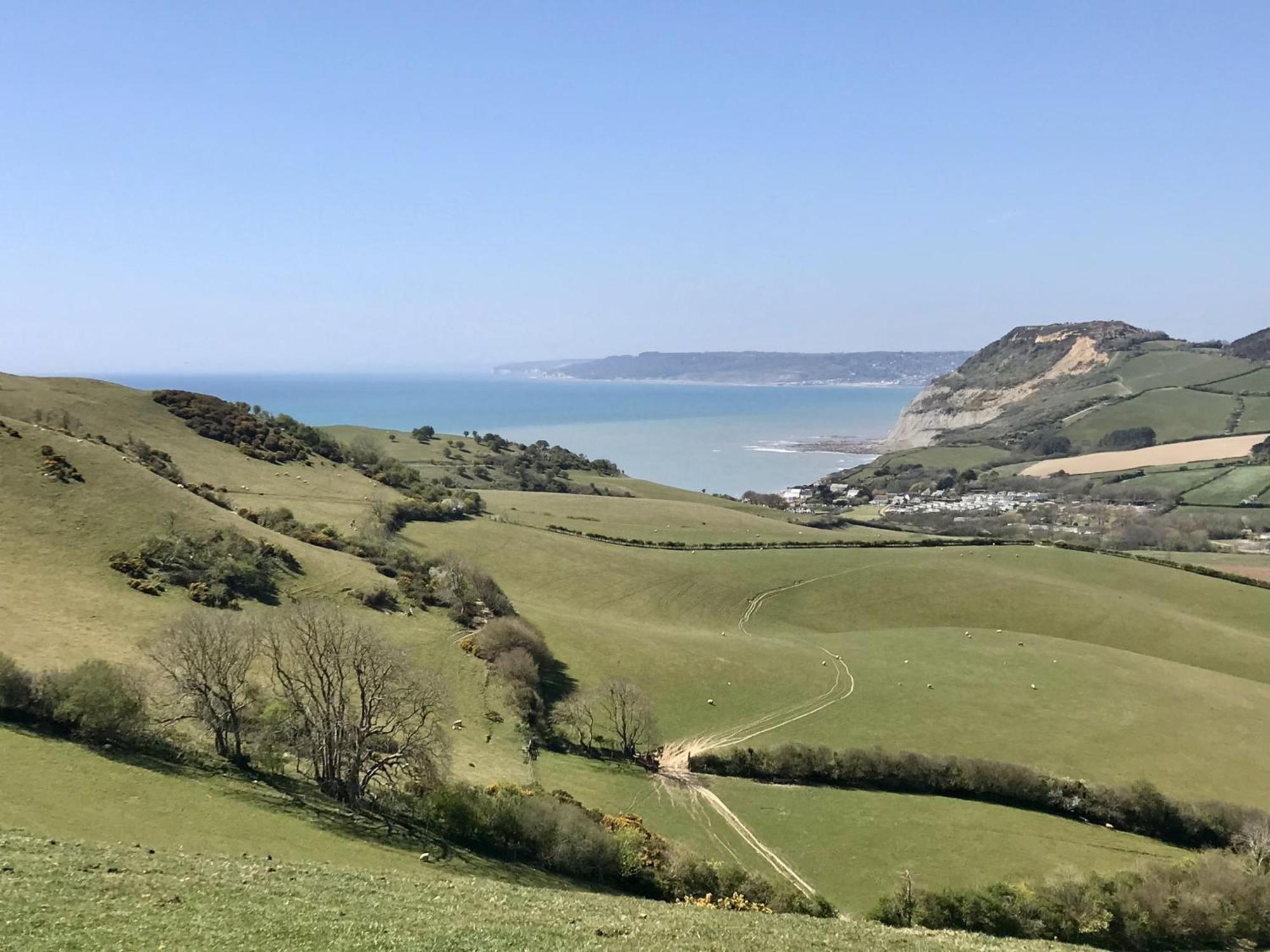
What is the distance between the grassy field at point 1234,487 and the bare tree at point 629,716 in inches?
5118

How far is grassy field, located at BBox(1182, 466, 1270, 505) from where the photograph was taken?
132250mm

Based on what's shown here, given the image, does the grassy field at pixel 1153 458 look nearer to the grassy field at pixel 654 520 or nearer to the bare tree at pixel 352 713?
the grassy field at pixel 654 520

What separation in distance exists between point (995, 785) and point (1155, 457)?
162469mm

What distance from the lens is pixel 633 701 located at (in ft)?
141

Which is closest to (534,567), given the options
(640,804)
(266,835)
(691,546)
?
(691,546)

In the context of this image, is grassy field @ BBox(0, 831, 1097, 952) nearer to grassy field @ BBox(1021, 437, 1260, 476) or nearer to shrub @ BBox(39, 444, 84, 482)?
shrub @ BBox(39, 444, 84, 482)

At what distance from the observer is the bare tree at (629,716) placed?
42750mm

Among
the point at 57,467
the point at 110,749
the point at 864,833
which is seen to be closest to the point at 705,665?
the point at 864,833

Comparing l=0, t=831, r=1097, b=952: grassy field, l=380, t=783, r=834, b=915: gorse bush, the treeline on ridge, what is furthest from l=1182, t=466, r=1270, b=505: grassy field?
l=0, t=831, r=1097, b=952: grassy field

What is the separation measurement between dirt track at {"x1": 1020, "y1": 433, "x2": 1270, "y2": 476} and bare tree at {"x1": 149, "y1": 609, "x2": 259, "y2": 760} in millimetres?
174335

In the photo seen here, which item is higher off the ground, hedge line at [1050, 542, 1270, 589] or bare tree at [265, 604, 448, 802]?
bare tree at [265, 604, 448, 802]

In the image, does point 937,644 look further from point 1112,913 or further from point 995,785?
point 1112,913

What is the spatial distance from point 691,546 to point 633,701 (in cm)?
4363

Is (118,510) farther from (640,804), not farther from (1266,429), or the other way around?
(1266,429)
